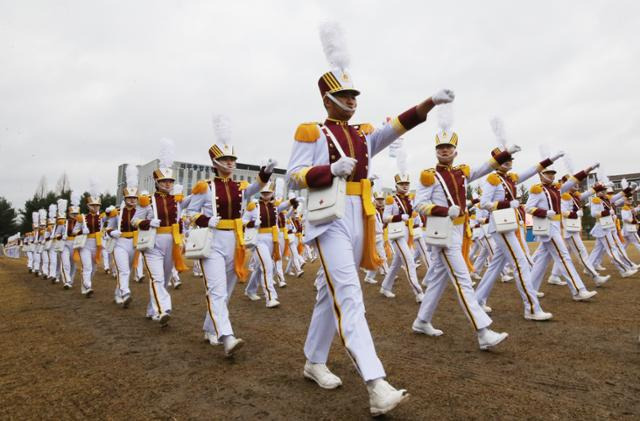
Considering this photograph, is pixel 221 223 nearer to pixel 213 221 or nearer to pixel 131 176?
pixel 213 221

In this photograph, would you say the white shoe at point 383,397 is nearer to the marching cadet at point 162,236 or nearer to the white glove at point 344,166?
the white glove at point 344,166

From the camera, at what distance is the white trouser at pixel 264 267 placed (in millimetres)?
8250

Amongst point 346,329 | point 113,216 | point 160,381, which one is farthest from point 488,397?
point 113,216

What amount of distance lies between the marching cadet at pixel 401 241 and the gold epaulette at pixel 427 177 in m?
3.40

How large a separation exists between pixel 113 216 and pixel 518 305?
8.84m

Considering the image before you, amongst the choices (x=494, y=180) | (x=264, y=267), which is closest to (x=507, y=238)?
(x=494, y=180)

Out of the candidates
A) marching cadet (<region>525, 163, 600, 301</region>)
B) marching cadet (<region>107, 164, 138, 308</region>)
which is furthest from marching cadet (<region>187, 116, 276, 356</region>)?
marching cadet (<region>525, 163, 600, 301</region>)

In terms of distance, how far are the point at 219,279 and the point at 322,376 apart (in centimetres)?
202

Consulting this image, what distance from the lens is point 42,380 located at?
3998 mm

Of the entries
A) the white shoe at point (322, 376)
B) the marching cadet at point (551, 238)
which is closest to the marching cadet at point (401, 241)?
the marching cadet at point (551, 238)

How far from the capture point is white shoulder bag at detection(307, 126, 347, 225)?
3098 mm

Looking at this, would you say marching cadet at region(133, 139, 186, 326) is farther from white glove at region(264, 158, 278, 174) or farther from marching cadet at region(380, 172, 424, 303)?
marching cadet at region(380, 172, 424, 303)

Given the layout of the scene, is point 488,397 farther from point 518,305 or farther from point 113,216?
point 113,216

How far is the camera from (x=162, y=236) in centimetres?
703
